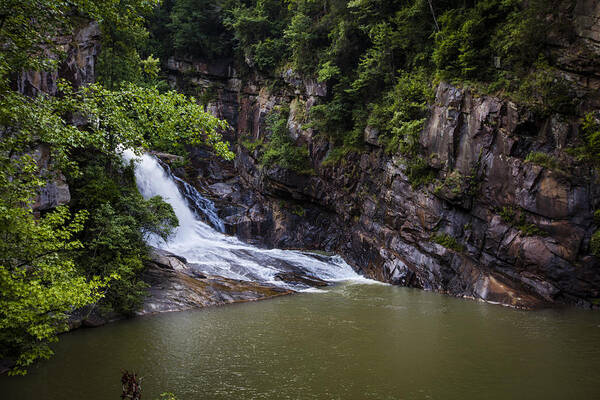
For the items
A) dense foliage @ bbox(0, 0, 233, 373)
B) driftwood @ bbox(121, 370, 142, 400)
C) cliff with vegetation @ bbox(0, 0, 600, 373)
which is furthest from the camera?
cliff with vegetation @ bbox(0, 0, 600, 373)

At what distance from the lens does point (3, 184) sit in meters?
5.38

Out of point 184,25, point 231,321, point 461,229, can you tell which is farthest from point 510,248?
point 184,25

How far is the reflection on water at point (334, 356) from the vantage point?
6750 millimetres

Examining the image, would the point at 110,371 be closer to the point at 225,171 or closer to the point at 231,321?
the point at 231,321

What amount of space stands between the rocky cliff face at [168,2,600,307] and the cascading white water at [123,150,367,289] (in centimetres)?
152

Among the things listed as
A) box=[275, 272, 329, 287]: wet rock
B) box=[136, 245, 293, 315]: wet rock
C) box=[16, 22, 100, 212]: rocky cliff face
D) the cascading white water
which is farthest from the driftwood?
box=[275, 272, 329, 287]: wet rock

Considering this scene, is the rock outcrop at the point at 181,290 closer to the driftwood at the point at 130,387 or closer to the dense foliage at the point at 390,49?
the driftwood at the point at 130,387

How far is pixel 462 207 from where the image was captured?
637 inches

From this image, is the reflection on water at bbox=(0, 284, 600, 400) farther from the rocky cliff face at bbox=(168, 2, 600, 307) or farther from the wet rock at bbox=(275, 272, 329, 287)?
the wet rock at bbox=(275, 272, 329, 287)

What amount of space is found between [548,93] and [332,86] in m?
12.7

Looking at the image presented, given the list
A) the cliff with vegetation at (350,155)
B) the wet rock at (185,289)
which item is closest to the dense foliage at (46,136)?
the cliff with vegetation at (350,155)

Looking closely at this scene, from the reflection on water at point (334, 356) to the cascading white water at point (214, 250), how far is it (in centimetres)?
461

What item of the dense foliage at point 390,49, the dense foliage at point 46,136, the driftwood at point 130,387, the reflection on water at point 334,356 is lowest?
the reflection on water at point 334,356

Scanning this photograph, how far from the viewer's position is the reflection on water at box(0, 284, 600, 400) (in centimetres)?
675
